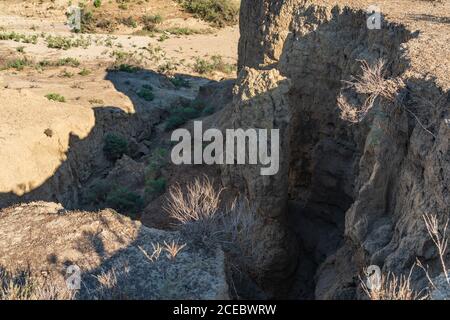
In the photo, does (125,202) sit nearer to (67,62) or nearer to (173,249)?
(173,249)

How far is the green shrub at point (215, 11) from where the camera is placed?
4606cm

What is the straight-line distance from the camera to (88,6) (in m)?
47.3

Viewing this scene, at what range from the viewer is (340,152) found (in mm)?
11727

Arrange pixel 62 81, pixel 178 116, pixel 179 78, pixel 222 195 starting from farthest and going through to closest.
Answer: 1. pixel 179 78
2. pixel 62 81
3. pixel 178 116
4. pixel 222 195

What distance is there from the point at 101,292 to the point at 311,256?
625cm

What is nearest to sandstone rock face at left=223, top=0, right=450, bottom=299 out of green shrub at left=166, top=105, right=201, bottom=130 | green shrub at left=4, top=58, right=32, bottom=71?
green shrub at left=166, top=105, right=201, bottom=130

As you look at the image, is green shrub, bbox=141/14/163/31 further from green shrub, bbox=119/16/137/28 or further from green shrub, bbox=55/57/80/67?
green shrub, bbox=55/57/80/67

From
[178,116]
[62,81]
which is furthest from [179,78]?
[178,116]


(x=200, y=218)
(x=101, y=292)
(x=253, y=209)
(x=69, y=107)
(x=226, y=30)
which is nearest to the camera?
(x=101, y=292)

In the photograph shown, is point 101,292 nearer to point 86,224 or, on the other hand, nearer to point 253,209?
point 86,224

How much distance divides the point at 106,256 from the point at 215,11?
41.5 meters

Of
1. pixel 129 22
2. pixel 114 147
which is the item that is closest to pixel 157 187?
pixel 114 147

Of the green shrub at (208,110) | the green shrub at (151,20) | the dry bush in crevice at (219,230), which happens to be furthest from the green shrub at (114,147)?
the green shrub at (151,20)

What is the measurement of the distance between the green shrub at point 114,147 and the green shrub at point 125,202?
476cm
